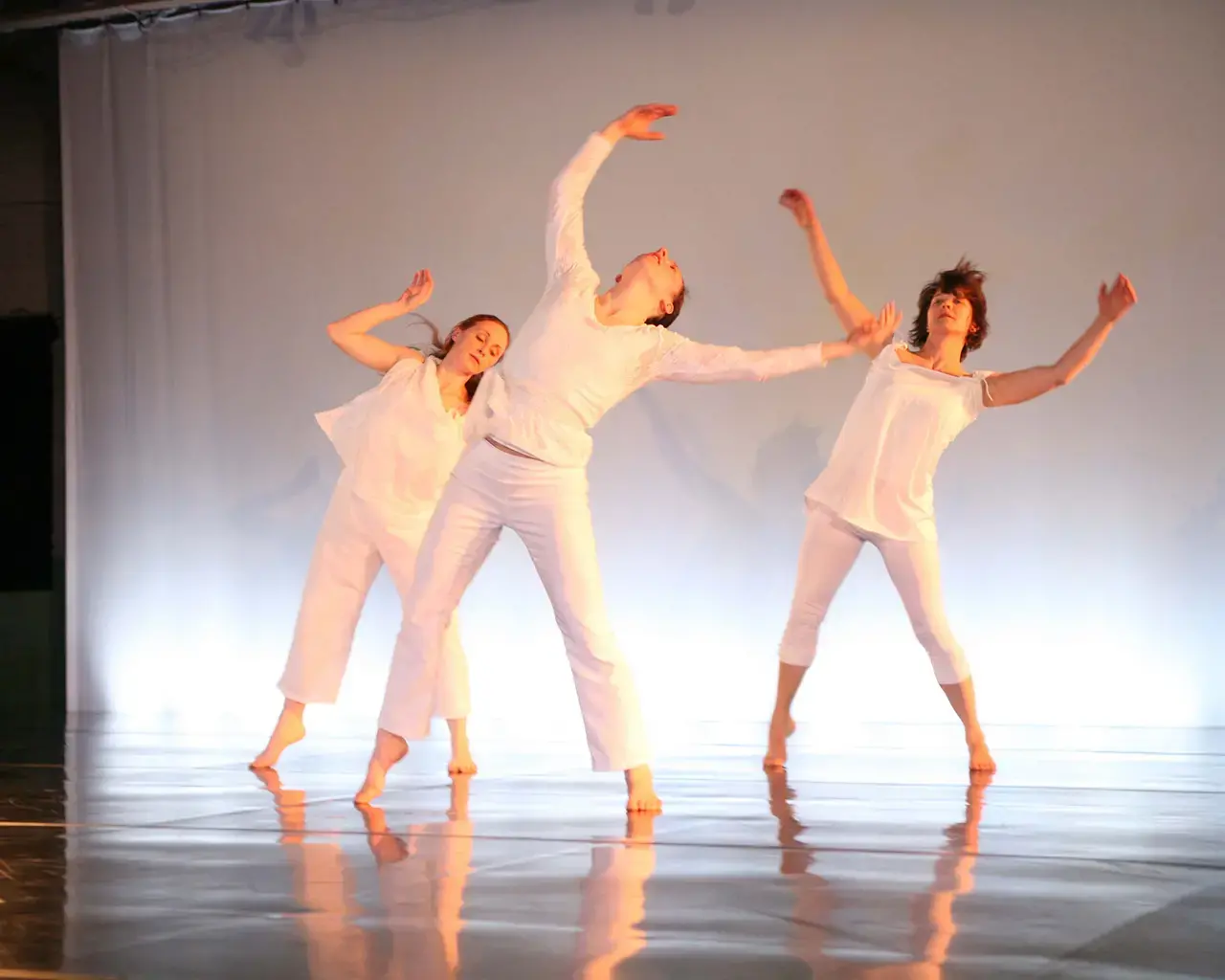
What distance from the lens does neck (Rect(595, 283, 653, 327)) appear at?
3096mm

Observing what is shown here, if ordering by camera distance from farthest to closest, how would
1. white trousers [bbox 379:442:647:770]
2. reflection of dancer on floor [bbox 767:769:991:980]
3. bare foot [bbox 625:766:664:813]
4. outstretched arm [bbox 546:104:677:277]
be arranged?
outstretched arm [bbox 546:104:677:277] < white trousers [bbox 379:442:647:770] < bare foot [bbox 625:766:664:813] < reflection of dancer on floor [bbox 767:769:991:980]

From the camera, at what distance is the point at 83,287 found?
7.37 metres

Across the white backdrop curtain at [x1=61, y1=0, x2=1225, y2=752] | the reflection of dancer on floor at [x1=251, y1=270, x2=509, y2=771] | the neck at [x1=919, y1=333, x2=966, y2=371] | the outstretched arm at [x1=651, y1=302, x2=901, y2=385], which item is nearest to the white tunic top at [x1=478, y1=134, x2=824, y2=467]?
the outstretched arm at [x1=651, y1=302, x2=901, y2=385]

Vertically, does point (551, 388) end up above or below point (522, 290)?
below

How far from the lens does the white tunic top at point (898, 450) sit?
3.92 metres

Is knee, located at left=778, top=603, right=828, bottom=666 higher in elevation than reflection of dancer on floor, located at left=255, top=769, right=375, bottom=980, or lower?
higher

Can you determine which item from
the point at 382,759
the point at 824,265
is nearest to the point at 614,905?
the point at 382,759

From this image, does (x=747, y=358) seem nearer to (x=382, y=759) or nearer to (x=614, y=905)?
(x=382, y=759)

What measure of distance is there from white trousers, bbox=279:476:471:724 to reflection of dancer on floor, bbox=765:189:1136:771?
0.89m

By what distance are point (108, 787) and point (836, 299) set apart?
2057 mm

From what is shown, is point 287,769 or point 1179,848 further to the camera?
point 287,769

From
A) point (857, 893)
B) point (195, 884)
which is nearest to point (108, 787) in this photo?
point (195, 884)

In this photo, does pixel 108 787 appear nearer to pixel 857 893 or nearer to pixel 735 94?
pixel 857 893

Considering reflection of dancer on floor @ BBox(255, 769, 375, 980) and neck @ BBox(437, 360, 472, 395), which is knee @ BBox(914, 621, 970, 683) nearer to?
neck @ BBox(437, 360, 472, 395)
